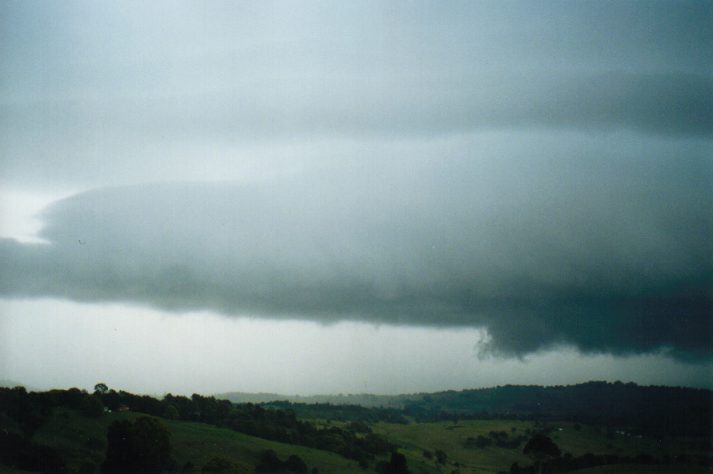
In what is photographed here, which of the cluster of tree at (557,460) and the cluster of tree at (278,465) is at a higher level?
the cluster of tree at (557,460)

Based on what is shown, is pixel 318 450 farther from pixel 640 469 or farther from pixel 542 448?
pixel 640 469

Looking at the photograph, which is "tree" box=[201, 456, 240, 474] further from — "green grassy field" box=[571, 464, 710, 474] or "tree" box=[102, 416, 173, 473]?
"green grassy field" box=[571, 464, 710, 474]

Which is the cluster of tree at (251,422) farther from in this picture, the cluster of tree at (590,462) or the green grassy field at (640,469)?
the green grassy field at (640,469)

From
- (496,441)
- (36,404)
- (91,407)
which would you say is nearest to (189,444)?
(91,407)

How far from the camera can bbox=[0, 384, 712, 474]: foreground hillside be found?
8695 cm

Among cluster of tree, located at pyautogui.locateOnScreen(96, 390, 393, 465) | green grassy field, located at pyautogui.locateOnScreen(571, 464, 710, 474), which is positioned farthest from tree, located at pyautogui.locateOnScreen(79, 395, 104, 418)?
green grassy field, located at pyautogui.locateOnScreen(571, 464, 710, 474)

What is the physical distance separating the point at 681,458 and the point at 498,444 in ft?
210

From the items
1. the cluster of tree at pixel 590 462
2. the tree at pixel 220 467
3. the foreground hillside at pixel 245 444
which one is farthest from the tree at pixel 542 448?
the tree at pixel 220 467

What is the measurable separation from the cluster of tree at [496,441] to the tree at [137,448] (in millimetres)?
122129

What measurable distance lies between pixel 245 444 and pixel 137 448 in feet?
164

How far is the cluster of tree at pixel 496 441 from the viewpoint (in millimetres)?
186125

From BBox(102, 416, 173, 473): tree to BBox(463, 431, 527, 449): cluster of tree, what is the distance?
122129 millimetres

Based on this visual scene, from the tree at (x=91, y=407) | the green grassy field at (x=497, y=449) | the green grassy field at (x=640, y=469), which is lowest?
the green grassy field at (x=497, y=449)

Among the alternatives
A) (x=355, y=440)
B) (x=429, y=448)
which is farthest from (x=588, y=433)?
(x=355, y=440)
